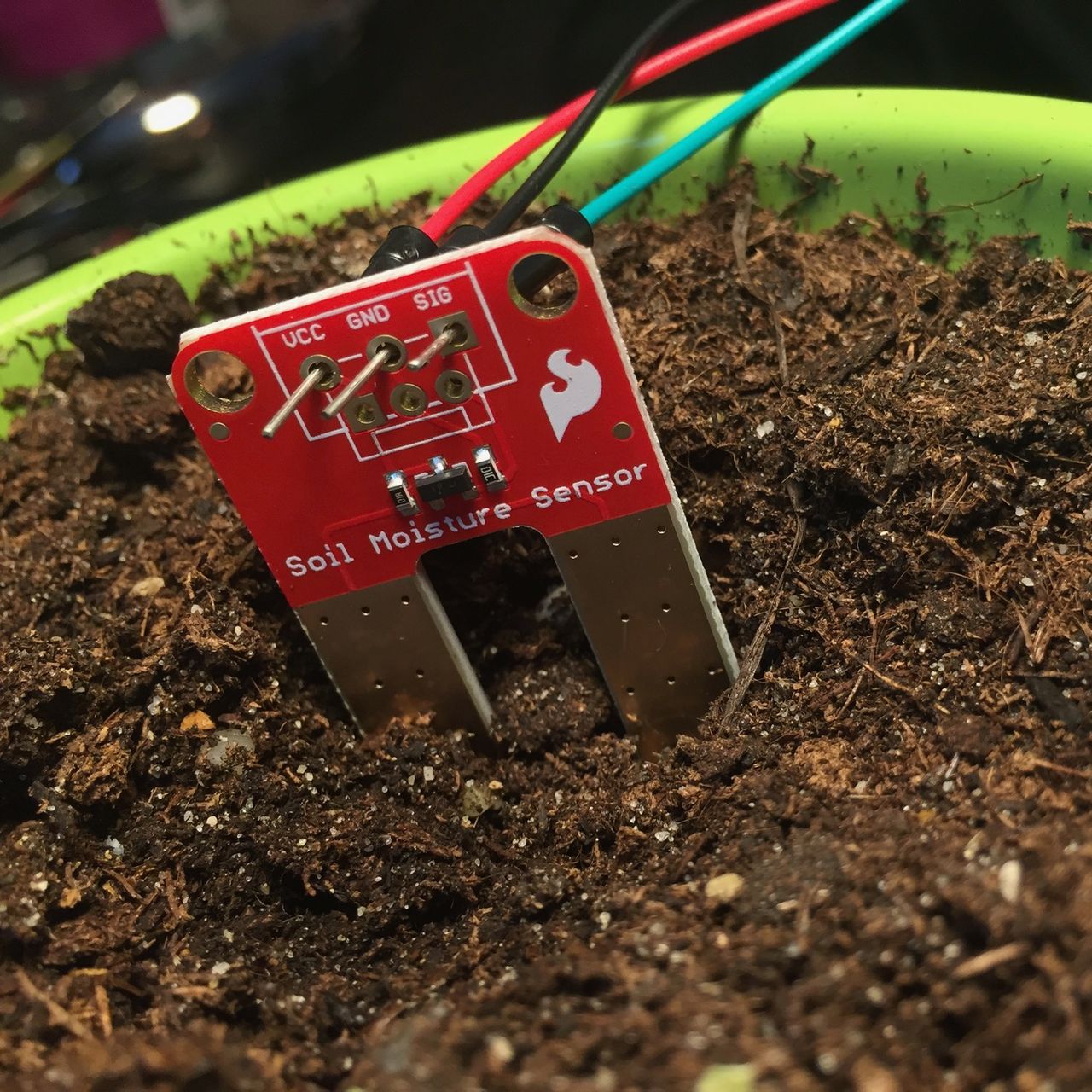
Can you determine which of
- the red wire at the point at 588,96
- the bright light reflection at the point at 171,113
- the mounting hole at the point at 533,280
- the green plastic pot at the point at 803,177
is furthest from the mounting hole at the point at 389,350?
the bright light reflection at the point at 171,113

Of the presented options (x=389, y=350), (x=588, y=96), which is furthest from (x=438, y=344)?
(x=588, y=96)

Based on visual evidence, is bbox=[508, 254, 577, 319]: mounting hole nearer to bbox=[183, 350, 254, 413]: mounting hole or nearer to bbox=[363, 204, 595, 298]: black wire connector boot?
bbox=[363, 204, 595, 298]: black wire connector boot

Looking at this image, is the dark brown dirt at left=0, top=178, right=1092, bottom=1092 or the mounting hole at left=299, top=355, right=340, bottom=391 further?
the mounting hole at left=299, top=355, right=340, bottom=391

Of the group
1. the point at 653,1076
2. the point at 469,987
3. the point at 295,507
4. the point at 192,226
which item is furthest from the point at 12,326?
the point at 653,1076

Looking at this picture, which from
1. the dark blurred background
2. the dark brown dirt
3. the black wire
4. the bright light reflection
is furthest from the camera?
the bright light reflection

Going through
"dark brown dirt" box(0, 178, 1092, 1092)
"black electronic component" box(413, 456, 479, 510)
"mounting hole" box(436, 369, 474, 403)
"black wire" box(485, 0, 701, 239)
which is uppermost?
"black wire" box(485, 0, 701, 239)

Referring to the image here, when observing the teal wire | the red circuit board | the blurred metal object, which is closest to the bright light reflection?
the blurred metal object
